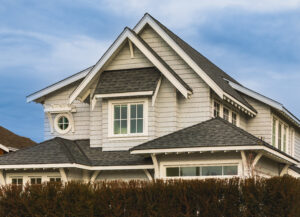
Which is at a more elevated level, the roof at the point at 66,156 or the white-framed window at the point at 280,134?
the white-framed window at the point at 280,134

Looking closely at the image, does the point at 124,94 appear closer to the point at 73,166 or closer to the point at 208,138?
the point at 73,166

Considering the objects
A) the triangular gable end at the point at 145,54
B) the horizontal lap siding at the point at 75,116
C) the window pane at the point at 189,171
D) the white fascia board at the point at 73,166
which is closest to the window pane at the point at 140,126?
the white fascia board at the point at 73,166

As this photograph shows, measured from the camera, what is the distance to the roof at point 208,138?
21.6 m

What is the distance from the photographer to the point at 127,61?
26.6 meters

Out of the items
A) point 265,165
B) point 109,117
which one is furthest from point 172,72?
point 265,165

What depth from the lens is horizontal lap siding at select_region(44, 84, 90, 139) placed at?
28447mm

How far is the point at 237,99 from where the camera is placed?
26719 mm

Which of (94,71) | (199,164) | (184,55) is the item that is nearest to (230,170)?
(199,164)

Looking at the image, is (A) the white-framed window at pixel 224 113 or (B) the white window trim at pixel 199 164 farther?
(A) the white-framed window at pixel 224 113

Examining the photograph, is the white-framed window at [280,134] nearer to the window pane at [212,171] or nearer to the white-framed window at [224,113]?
the white-framed window at [224,113]

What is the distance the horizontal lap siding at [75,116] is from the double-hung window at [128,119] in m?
2.71

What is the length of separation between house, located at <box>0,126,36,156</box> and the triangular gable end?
1800 centimetres

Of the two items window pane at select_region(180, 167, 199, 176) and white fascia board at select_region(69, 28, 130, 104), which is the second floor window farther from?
window pane at select_region(180, 167, 199, 176)

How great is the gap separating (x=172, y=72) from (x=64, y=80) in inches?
243
